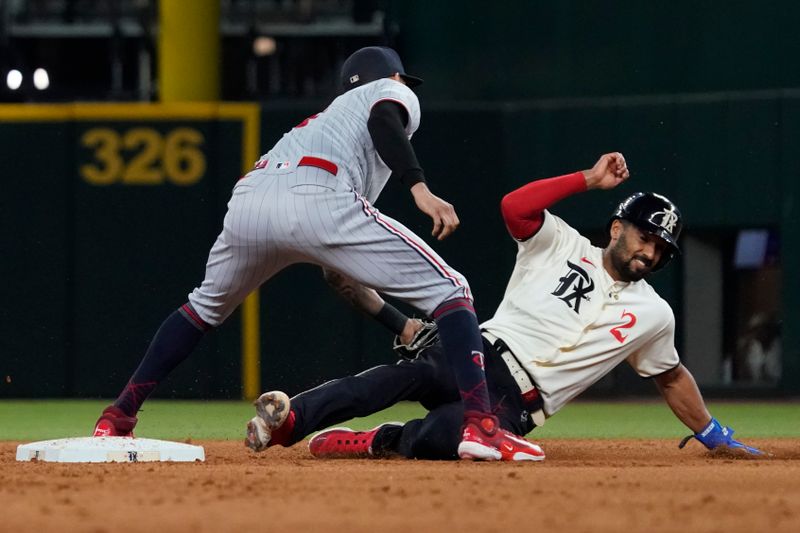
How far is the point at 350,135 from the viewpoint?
4652mm

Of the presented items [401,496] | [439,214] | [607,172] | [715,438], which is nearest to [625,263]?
[607,172]

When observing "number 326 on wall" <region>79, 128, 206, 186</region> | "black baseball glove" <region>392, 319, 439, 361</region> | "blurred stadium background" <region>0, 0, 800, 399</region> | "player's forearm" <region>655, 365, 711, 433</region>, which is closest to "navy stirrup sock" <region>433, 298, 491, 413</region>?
"black baseball glove" <region>392, 319, 439, 361</region>

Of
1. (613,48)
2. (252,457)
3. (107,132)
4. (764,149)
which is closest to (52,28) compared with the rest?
(107,132)

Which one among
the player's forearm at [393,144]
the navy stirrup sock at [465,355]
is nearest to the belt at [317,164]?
the player's forearm at [393,144]

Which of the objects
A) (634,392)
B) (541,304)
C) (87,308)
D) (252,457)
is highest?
(541,304)

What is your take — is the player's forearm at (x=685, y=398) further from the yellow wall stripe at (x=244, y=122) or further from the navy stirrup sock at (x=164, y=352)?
the yellow wall stripe at (x=244, y=122)

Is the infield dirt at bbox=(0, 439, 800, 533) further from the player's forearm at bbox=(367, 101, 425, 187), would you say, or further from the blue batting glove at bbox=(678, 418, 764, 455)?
the player's forearm at bbox=(367, 101, 425, 187)

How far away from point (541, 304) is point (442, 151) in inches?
180

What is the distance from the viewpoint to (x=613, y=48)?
9.98 metres

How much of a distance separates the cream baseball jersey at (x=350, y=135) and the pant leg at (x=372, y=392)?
600 mm

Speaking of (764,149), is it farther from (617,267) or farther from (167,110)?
(617,267)

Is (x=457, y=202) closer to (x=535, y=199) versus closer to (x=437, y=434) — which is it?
(x=535, y=199)

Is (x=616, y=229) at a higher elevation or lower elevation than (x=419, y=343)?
higher

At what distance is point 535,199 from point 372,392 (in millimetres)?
828
